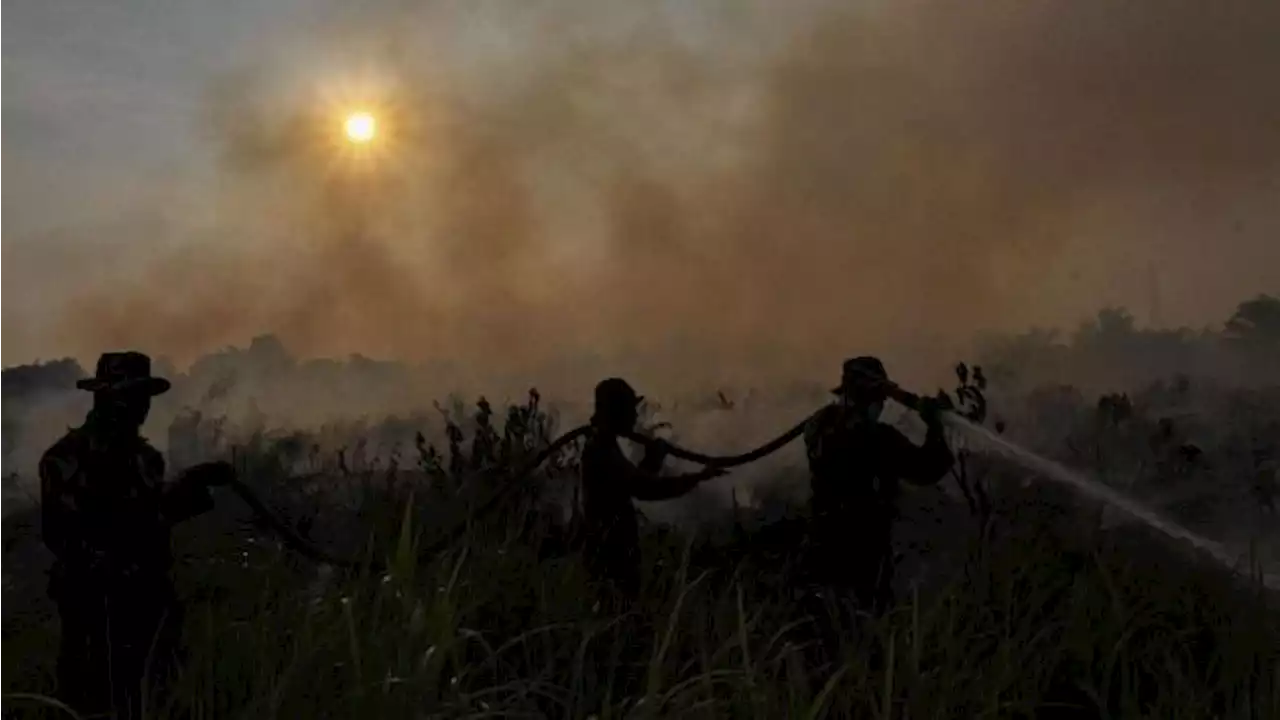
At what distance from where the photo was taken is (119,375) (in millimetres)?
5551

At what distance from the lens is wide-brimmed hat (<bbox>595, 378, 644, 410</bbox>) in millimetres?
7297

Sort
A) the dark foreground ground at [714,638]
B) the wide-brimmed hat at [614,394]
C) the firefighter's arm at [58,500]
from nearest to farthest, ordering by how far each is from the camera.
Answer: the dark foreground ground at [714,638]
the firefighter's arm at [58,500]
the wide-brimmed hat at [614,394]

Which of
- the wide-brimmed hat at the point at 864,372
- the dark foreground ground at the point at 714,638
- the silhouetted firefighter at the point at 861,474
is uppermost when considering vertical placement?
the wide-brimmed hat at the point at 864,372

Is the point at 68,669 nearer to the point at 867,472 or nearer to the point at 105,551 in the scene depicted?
the point at 105,551

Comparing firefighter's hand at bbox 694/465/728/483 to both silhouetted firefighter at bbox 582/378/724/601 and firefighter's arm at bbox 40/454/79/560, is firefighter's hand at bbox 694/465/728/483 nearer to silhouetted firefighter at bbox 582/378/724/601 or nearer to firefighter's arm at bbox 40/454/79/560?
silhouetted firefighter at bbox 582/378/724/601

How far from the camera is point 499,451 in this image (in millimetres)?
10828

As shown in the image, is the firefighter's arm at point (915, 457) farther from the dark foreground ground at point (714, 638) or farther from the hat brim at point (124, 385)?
the hat brim at point (124, 385)

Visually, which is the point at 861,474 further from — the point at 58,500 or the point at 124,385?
the point at 58,500

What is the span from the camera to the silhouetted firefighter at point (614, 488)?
731 centimetres

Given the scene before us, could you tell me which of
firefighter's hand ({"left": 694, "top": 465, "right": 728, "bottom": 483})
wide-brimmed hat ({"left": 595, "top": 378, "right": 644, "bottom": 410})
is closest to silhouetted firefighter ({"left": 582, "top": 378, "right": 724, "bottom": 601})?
wide-brimmed hat ({"left": 595, "top": 378, "right": 644, "bottom": 410})

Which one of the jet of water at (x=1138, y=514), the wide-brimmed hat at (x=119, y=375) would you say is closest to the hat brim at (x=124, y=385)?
the wide-brimmed hat at (x=119, y=375)

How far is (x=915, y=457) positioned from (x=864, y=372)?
0.52 meters

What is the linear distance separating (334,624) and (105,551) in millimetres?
1034

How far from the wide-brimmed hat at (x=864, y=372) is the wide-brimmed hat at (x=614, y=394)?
127 centimetres
